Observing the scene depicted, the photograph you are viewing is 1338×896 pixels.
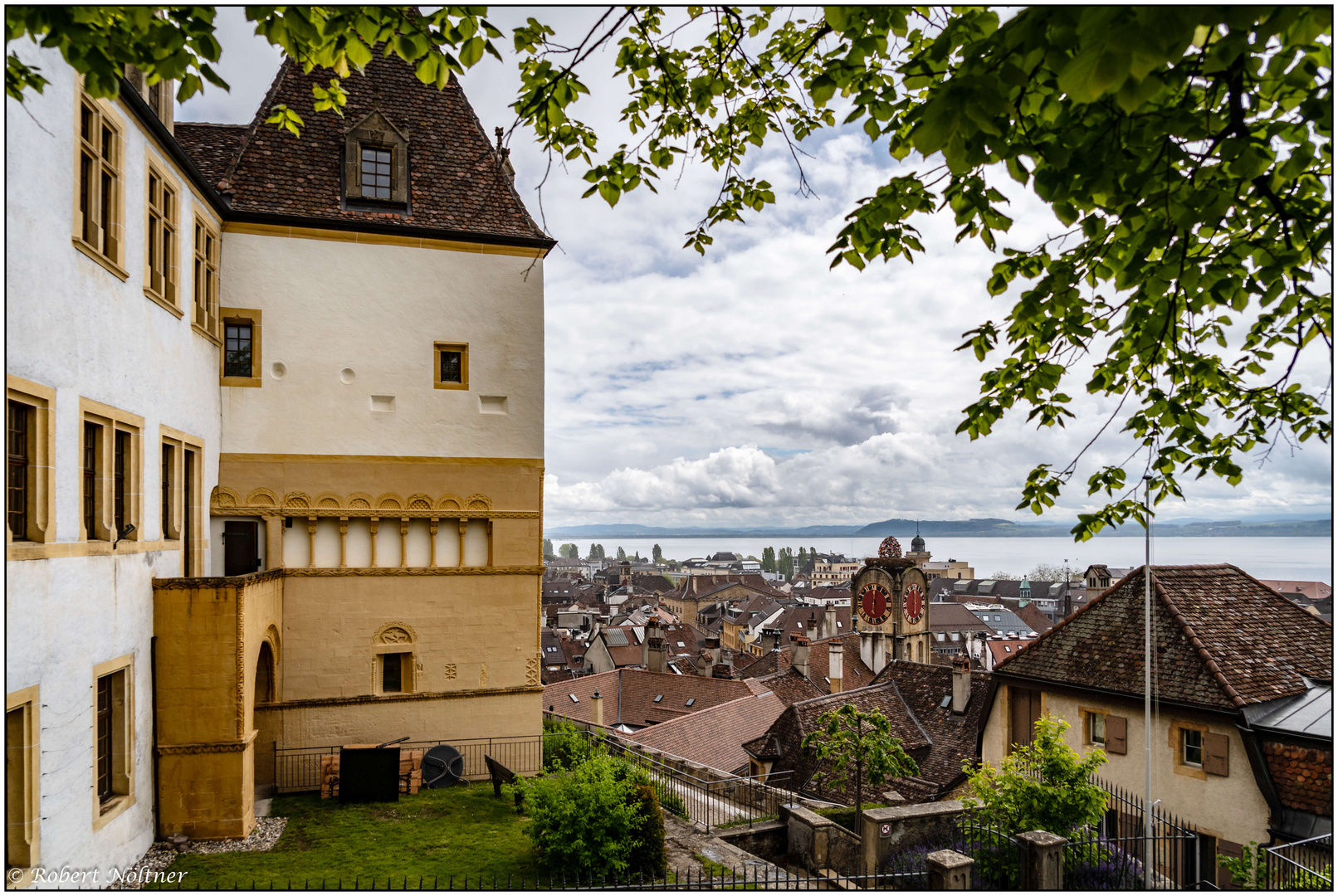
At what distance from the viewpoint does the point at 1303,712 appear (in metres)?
14.3

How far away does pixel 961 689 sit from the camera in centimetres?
2719

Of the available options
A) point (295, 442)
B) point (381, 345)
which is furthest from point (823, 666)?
point (295, 442)

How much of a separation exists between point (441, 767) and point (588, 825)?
6154 millimetres

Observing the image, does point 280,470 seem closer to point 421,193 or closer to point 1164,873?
point 421,193

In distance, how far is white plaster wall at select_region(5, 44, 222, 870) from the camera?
7.62m

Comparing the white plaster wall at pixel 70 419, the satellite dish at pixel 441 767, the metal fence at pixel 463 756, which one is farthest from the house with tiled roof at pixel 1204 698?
the white plaster wall at pixel 70 419

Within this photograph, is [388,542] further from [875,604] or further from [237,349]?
[875,604]

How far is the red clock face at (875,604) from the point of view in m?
51.1

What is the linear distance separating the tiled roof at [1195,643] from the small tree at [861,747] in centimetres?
419

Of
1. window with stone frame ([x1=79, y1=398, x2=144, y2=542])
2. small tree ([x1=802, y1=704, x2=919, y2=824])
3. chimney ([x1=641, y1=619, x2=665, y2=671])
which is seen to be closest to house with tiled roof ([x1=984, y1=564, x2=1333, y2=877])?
small tree ([x1=802, y1=704, x2=919, y2=824])

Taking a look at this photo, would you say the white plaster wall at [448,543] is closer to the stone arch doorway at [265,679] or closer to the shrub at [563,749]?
the stone arch doorway at [265,679]

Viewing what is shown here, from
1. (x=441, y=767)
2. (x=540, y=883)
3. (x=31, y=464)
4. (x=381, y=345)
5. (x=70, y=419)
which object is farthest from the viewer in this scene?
(x=381, y=345)

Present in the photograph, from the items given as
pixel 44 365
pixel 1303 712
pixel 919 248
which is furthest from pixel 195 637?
pixel 1303 712

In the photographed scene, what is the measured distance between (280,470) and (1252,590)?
23305 millimetres
